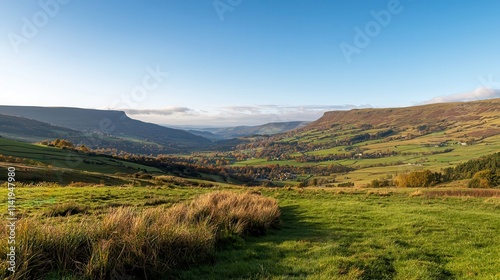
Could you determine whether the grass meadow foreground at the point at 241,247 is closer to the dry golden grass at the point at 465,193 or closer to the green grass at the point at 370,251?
the green grass at the point at 370,251

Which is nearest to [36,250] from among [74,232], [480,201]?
[74,232]

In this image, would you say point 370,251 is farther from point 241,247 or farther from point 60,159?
point 60,159

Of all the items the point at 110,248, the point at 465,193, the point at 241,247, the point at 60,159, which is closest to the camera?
the point at 110,248

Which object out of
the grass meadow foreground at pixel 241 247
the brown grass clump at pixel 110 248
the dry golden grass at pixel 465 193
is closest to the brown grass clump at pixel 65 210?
the grass meadow foreground at pixel 241 247

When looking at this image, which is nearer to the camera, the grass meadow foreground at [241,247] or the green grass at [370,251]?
the grass meadow foreground at [241,247]

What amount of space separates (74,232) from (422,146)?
646ft

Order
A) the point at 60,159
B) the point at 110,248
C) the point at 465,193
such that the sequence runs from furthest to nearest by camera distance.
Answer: the point at 60,159 → the point at 465,193 → the point at 110,248

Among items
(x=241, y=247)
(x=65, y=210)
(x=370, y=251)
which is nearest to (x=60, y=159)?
(x=65, y=210)

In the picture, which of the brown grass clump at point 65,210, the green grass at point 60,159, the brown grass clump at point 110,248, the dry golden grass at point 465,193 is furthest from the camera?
the green grass at point 60,159

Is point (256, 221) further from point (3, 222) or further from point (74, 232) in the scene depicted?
point (3, 222)

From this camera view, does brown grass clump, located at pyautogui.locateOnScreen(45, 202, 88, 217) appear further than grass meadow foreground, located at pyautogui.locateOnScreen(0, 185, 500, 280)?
Yes

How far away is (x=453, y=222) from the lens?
14.7m

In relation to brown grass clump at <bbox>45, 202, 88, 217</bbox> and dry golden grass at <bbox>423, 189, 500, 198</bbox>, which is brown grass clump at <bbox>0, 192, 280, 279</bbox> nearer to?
brown grass clump at <bbox>45, 202, 88, 217</bbox>

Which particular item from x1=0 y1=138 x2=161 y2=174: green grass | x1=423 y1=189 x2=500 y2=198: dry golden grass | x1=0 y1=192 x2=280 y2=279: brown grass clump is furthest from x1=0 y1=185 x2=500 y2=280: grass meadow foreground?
x1=0 y1=138 x2=161 y2=174: green grass
